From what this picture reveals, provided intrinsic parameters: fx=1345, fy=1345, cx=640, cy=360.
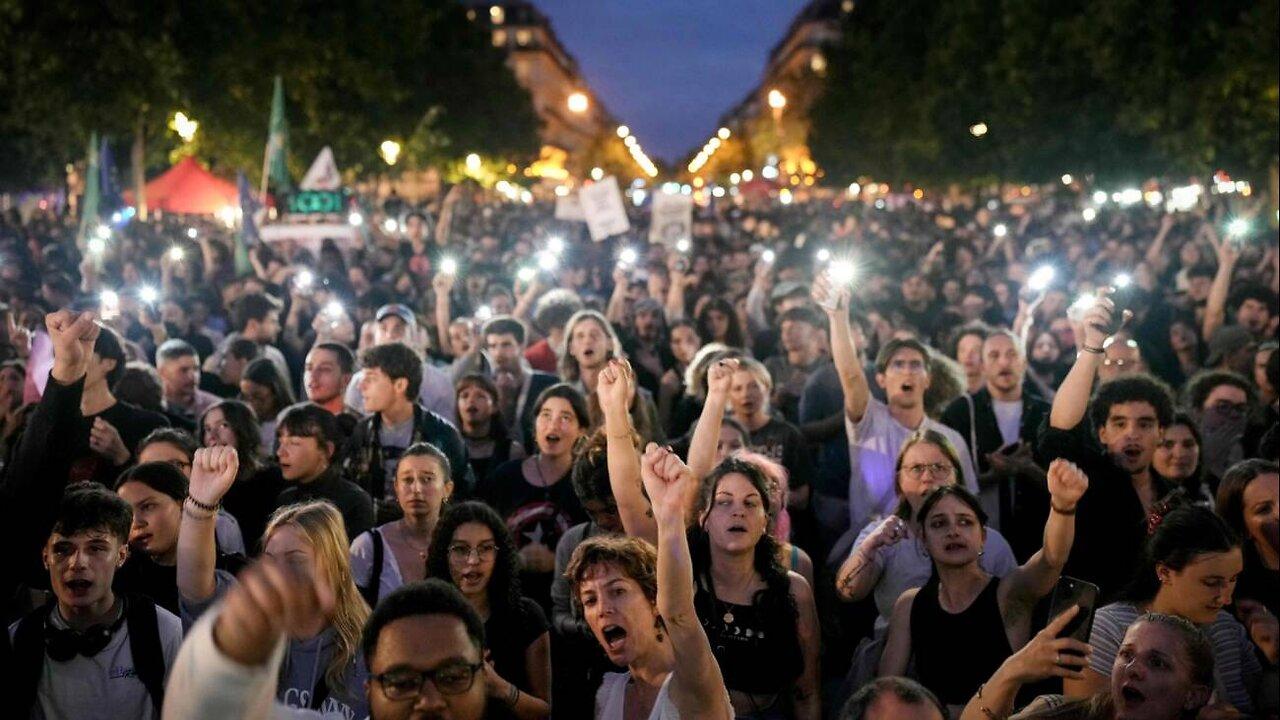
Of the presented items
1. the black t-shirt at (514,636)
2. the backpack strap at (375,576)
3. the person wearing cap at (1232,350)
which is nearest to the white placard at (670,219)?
the person wearing cap at (1232,350)

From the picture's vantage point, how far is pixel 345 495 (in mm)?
5809

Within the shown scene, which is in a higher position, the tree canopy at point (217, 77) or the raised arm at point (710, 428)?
the tree canopy at point (217, 77)

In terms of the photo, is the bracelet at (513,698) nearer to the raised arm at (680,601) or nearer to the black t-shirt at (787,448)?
the raised arm at (680,601)

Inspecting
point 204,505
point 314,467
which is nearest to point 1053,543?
point 204,505

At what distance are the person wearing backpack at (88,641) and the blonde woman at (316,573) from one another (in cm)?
24

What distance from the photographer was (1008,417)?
7.30 m

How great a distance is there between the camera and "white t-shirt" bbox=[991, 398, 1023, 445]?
283 inches

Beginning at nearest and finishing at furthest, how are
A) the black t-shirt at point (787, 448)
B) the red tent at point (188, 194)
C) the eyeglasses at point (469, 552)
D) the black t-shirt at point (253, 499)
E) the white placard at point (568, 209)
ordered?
1. the eyeglasses at point (469, 552)
2. the black t-shirt at point (253, 499)
3. the black t-shirt at point (787, 448)
4. the white placard at point (568, 209)
5. the red tent at point (188, 194)

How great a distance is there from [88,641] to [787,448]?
148 inches

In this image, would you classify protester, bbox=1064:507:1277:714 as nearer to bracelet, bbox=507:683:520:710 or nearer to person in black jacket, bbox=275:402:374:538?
bracelet, bbox=507:683:520:710

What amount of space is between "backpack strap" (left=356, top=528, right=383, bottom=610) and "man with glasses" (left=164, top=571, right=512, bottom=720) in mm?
1233

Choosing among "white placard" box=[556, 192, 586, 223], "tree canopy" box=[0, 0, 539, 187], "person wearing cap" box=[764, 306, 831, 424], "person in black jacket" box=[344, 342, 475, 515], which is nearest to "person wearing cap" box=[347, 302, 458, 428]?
"person in black jacket" box=[344, 342, 475, 515]

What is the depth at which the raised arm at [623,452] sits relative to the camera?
15.7 ft

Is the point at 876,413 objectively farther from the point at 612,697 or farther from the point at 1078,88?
the point at 1078,88
